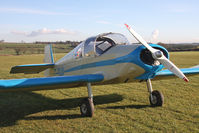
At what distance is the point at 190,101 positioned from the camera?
21.7ft

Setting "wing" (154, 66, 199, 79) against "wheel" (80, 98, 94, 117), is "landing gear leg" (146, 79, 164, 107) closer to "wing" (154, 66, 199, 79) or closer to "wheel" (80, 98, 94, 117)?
"wing" (154, 66, 199, 79)

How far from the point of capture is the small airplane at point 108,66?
493cm

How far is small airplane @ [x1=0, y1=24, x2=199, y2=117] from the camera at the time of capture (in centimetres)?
493

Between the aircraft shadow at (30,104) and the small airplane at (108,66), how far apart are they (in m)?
0.91

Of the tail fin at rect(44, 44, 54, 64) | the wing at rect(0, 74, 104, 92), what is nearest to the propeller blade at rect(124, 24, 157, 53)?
the wing at rect(0, 74, 104, 92)

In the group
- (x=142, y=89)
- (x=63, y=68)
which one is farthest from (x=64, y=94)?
(x=142, y=89)

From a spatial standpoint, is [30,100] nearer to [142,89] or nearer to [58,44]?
[142,89]

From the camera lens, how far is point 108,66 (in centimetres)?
568

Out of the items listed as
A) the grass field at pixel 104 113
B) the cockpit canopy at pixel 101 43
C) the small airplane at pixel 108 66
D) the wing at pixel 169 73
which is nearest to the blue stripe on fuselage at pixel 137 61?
the small airplane at pixel 108 66

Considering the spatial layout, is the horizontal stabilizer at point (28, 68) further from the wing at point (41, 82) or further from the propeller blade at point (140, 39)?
the propeller blade at point (140, 39)

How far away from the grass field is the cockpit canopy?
1.76m

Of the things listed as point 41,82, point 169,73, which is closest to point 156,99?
point 169,73

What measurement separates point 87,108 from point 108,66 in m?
1.33

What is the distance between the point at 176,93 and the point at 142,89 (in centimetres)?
148
